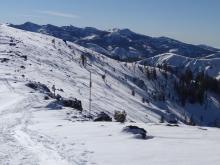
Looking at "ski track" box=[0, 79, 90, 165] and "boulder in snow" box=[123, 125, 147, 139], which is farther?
"boulder in snow" box=[123, 125, 147, 139]

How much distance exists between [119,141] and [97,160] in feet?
15.6

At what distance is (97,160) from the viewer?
1791 cm

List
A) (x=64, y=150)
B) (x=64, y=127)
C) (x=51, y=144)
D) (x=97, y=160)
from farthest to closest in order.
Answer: (x=64, y=127), (x=51, y=144), (x=64, y=150), (x=97, y=160)

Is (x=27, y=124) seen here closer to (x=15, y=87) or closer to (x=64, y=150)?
(x=64, y=150)

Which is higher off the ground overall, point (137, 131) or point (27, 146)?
point (137, 131)

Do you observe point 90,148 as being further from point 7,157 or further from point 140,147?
point 7,157

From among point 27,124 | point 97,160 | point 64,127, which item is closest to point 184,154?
point 97,160

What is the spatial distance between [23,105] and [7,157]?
23.4 m

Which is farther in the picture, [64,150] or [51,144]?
[51,144]

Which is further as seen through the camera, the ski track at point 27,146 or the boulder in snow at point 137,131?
the boulder in snow at point 137,131

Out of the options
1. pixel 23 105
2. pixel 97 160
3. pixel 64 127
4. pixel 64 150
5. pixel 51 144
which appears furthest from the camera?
pixel 23 105

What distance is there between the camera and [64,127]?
27844 mm

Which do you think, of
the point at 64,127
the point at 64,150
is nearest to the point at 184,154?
the point at 64,150

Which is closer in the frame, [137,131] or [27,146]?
[27,146]
